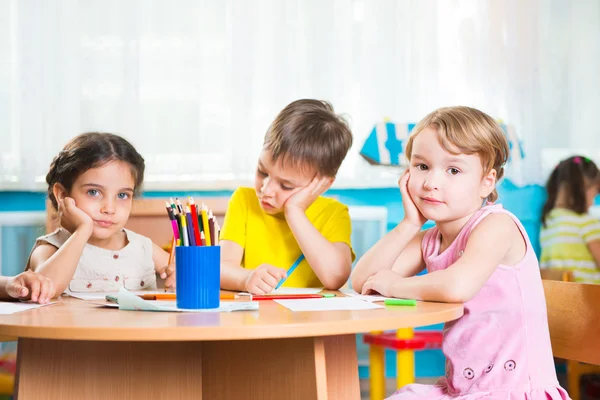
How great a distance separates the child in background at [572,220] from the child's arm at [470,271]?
7.02 ft

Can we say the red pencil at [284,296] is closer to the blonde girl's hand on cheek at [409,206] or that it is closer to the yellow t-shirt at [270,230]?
the blonde girl's hand on cheek at [409,206]

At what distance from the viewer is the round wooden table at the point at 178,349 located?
904 mm

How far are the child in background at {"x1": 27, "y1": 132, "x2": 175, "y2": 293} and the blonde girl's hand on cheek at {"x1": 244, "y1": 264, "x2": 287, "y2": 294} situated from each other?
0.23m

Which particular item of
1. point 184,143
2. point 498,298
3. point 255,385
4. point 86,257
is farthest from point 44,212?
point 498,298

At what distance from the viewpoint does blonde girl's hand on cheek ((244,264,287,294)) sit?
1.42 m

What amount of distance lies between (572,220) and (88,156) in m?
2.47

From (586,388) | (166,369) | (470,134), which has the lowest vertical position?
(586,388)

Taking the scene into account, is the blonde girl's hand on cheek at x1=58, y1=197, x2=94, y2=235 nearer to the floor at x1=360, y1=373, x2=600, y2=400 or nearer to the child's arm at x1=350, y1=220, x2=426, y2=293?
the child's arm at x1=350, y1=220, x2=426, y2=293

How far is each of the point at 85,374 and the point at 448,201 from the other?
736mm

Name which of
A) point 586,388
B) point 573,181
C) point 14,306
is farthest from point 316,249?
point 573,181

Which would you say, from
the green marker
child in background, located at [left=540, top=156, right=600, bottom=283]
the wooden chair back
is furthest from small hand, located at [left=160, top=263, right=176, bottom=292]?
child in background, located at [left=540, top=156, right=600, bottom=283]

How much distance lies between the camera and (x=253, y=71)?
126 inches

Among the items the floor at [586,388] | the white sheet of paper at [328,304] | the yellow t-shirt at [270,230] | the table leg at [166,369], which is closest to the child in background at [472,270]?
the white sheet of paper at [328,304]

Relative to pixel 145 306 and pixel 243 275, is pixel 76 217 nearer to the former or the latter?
pixel 243 275
